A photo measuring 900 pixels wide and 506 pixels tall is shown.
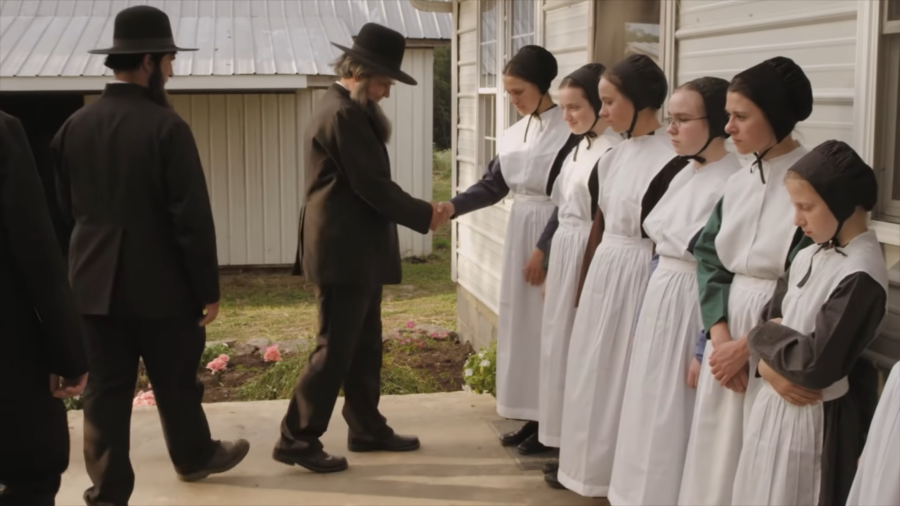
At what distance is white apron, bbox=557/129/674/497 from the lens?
404cm

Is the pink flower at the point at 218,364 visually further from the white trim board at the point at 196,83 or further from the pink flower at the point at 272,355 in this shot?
the white trim board at the point at 196,83

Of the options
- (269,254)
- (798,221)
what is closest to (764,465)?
(798,221)

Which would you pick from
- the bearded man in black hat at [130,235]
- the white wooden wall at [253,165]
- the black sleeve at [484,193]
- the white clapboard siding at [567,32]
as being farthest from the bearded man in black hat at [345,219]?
the white wooden wall at [253,165]

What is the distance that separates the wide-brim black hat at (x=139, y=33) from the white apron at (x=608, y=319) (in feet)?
6.21

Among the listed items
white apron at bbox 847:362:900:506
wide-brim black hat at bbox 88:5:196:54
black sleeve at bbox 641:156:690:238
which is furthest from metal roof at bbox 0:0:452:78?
white apron at bbox 847:362:900:506

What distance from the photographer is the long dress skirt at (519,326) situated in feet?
17.0

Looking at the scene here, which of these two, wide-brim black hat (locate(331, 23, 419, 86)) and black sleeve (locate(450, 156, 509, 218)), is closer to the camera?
wide-brim black hat (locate(331, 23, 419, 86))

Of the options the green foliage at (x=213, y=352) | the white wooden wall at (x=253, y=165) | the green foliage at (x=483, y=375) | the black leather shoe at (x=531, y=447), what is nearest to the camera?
the black leather shoe at (x=531, y=447)

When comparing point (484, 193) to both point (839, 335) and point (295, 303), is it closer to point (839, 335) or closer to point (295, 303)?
point (839, 335)

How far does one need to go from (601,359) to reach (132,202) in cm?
199

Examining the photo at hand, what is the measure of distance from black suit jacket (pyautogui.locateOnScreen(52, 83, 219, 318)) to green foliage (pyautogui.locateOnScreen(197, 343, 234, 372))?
4569 millimetres

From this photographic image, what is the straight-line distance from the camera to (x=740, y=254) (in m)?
3.22

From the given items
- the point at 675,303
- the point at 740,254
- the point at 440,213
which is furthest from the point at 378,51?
the point at 740,254

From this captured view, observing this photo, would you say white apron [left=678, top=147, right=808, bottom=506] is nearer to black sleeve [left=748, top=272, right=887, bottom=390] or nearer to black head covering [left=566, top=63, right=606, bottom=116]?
black sleeve [left=748, top=272, right=887, bottom=390]
